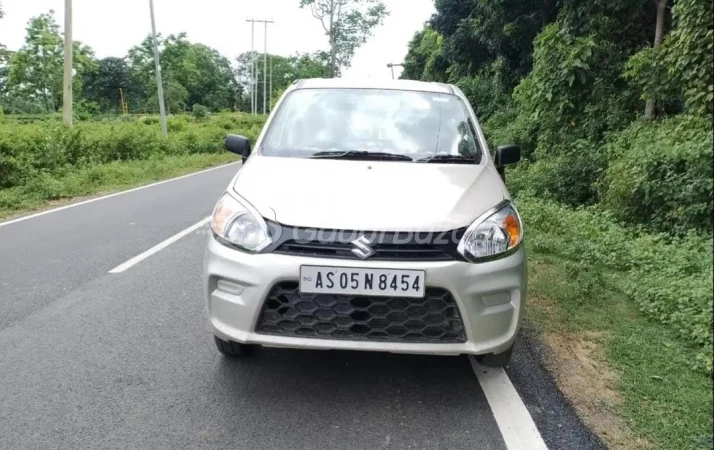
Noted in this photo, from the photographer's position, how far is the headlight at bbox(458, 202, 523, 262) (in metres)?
2.88

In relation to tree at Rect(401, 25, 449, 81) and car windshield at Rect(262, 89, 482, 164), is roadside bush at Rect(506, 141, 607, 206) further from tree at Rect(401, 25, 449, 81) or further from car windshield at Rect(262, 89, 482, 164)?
tree at Rect(401, 25, 449, 81)

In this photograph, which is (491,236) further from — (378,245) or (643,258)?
(643,258)

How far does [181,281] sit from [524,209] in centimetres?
473

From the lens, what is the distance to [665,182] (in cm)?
637

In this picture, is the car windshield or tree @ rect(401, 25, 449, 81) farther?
tree @ rect(401, 25, 449, 81)

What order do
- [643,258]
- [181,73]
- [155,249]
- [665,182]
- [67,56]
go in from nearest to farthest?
[643,258]
[665,182]
[155,249]
[67,56]
[181,73]

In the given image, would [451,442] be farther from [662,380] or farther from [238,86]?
[238,86]

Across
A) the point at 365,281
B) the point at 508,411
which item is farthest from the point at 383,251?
the point at 508,411

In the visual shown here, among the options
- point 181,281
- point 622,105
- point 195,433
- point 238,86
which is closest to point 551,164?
point 622,105

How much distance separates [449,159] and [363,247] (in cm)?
126

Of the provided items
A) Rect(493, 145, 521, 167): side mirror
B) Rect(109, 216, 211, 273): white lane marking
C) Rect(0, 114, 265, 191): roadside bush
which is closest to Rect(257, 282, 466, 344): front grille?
Rect(493, 145, 521, 167): side mirror

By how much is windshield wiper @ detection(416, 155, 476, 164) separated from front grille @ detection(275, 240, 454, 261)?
106cm

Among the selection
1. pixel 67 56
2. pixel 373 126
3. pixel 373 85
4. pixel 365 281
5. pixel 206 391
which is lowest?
pixel 206 391

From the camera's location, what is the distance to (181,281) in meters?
5.30
